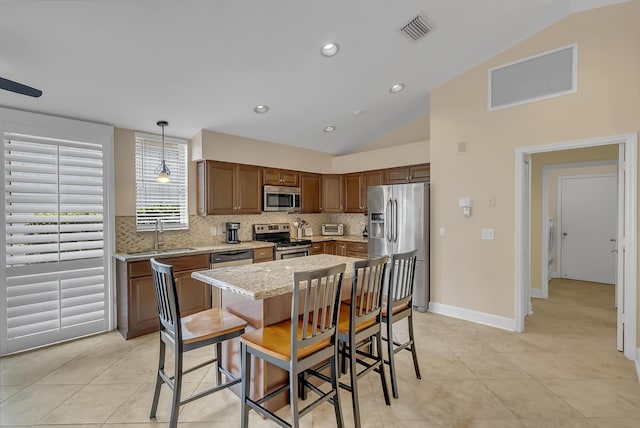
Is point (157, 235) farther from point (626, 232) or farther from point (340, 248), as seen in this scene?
point (626, 232)

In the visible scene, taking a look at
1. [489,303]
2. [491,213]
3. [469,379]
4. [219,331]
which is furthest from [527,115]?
[219,331]

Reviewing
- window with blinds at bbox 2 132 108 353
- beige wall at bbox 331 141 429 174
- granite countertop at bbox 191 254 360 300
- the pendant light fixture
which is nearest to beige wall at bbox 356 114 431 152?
beige wall at bbox 331 141 429 174

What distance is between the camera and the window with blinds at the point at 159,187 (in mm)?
4043

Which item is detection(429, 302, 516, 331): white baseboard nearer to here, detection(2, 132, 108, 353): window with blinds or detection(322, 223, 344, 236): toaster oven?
detection(322, 223, 344, 236): toaster oven

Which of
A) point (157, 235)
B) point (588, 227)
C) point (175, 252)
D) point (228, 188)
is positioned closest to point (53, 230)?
point (157, 235)

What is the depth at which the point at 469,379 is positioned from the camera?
256 centimetres

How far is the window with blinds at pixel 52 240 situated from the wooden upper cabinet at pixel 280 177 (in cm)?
225

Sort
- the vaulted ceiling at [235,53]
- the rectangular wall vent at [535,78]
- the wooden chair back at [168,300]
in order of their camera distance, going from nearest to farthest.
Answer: the wooden chair back at [168,300], the vaulted ceiling at [235,53], the rectangular wall vent at [535,78]

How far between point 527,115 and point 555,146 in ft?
1.56

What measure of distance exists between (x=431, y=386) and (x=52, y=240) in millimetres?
4057

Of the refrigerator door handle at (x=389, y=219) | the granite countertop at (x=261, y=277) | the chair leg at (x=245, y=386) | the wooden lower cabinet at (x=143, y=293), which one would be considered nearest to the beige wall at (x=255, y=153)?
the wooden lower cabinet at (x=143, y=293)

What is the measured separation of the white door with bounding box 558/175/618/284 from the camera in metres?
5.63

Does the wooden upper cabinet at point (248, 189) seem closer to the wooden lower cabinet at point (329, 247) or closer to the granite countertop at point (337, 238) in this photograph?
the granite countertop at point (337, 238)

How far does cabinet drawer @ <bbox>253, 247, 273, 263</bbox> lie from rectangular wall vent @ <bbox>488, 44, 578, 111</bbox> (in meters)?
3.62
